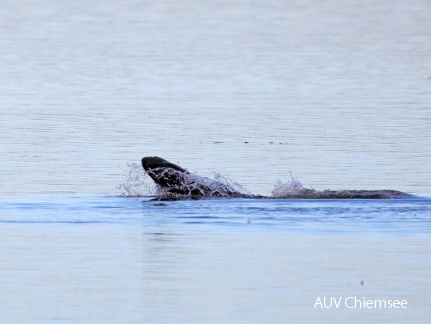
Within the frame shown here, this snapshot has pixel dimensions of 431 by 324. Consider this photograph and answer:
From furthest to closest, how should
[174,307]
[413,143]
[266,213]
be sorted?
[413,143] → [266,213] → [174,307]

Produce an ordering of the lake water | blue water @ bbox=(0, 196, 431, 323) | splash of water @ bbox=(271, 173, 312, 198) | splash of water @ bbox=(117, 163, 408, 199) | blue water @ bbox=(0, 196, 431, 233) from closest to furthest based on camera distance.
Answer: blue water @ bbox=(0, 196, 431, 323), the lake water, blue water @ bbox=(0, 196, 431, 233), splash of water @ bbox=(117, 163, 408, 199), splash of water @ bbox=(271, 173, 312, 198)

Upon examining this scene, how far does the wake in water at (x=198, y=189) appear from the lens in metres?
23.3

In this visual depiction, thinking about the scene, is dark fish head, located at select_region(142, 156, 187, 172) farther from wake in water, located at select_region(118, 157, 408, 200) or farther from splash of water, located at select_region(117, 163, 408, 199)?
splash of water, located at select_region(117, 163, 408, 199)

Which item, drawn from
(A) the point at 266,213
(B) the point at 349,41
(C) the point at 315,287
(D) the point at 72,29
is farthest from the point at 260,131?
(D) the point at 72,29

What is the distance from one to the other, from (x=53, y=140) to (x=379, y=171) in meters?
6.48

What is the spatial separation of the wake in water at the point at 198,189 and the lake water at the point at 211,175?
0.21 meters

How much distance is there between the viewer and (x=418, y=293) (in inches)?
637

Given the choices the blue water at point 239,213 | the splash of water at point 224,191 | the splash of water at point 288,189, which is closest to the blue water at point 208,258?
A: the blue water at point 239,213

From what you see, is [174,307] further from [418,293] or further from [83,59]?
[83,59]

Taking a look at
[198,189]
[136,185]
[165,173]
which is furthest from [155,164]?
[198,189]

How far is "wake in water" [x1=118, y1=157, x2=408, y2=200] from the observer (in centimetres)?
2334

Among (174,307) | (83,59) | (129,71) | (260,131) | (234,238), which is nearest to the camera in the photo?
(174,307)

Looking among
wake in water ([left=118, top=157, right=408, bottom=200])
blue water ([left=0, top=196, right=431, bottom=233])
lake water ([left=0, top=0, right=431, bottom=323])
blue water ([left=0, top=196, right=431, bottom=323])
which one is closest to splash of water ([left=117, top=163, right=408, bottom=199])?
wake in water ([left=118, top=157, right=408, bottom=200])

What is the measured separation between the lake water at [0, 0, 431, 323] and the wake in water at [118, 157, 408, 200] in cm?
21
